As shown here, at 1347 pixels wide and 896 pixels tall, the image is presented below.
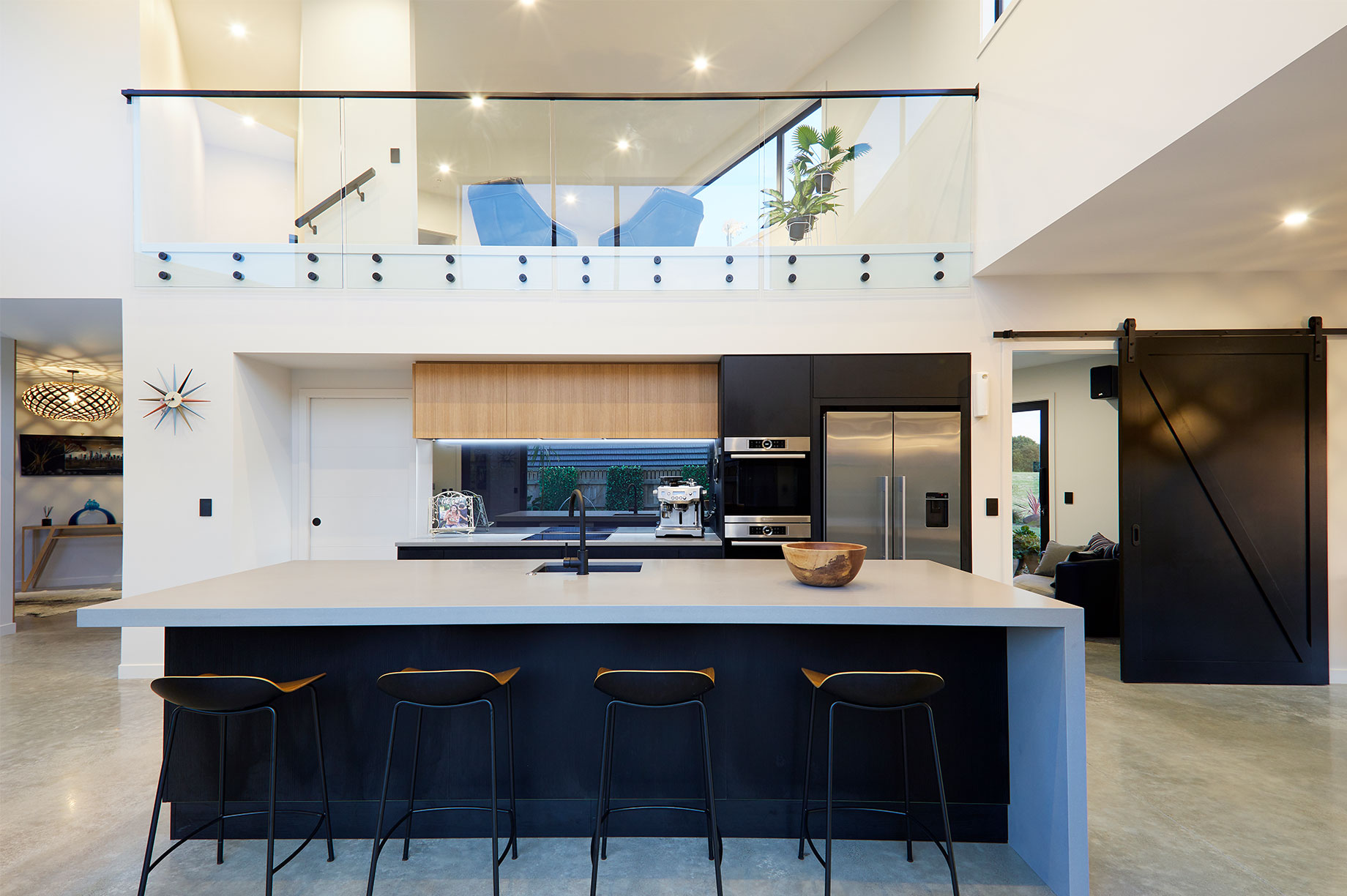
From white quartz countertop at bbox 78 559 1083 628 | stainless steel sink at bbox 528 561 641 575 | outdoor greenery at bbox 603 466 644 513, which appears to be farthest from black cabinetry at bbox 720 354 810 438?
white quartz countertop at bbox 78 559 1083 628

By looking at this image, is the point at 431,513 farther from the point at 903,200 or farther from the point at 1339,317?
the point at 1339,317

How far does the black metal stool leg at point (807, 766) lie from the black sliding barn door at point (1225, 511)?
3.00 metres

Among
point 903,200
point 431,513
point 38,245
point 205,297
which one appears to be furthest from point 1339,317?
point 38,245

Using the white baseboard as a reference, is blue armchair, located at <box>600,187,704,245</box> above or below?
above

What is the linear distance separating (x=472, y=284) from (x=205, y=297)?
173 cm

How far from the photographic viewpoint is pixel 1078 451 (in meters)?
6.70

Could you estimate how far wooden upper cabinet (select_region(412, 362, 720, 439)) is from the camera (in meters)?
4.63

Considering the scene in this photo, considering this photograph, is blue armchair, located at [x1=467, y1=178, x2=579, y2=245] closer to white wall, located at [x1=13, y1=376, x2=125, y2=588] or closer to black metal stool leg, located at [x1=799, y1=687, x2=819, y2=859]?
black metal stool leg, located at [x1=799, y1=687, x2=819, y2=859]

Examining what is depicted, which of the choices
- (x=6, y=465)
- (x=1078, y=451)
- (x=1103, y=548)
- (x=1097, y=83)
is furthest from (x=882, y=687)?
(x=6, y=465)

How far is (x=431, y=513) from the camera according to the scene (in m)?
4.96

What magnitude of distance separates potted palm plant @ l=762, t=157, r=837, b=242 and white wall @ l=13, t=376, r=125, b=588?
7865 mm

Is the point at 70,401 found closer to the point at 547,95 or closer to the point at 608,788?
the point at 547,95

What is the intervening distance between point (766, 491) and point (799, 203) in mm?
1914

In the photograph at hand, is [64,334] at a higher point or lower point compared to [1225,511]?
higher
